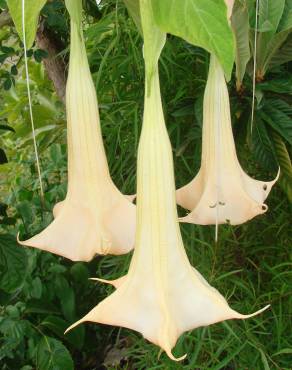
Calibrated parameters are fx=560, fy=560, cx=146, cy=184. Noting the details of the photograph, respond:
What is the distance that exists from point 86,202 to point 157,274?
0.11 metres

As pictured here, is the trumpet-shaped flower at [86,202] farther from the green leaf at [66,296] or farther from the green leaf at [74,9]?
the green leaf at [66,296]

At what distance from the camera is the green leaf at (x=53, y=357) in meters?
1.15

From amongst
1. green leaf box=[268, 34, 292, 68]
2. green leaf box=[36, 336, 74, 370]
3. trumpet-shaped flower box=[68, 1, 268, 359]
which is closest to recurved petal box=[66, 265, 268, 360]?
trumpet-shaped flower box=[68, 1, 268, 359]

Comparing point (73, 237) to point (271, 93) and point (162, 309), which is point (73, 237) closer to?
point (162, 309)

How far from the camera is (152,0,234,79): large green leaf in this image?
0.34 m

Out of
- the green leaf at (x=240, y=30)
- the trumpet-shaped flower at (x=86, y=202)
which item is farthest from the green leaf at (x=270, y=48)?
the trumpet-shaped flower at (x=86, y=202)

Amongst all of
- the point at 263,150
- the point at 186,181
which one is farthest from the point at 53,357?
the point at 263,150

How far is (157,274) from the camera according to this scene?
15.5 inches

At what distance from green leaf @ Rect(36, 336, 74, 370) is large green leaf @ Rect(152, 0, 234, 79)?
37.2 inches

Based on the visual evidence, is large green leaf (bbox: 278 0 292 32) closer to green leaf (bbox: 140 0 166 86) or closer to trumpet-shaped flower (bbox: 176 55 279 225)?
trumpet-shaped flower (bbox: 176 55 279 225)

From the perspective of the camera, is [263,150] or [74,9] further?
[263,150]

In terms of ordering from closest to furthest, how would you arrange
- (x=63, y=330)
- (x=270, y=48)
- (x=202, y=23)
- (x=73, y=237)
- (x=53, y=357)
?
(x=202, y=23) → (x=73, y=237) → (x=270, y=48) → (x=53, y=357) → (x=63, y=330)

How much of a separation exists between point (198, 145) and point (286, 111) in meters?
0.17

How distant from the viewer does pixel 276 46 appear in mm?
897
